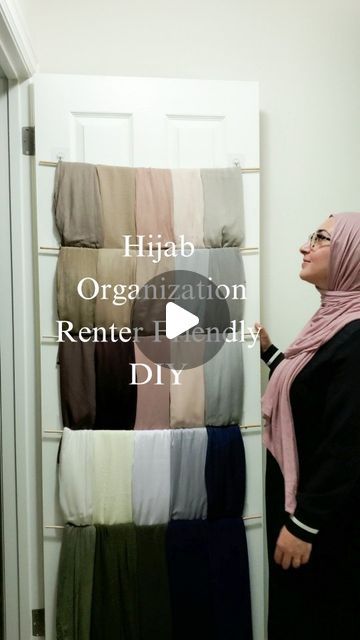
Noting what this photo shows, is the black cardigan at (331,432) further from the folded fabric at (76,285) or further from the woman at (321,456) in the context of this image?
the folded fabric at (76,285)

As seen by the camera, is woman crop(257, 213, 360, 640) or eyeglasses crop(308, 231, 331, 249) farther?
eyeglasses crop(308, 231, 331, 249)

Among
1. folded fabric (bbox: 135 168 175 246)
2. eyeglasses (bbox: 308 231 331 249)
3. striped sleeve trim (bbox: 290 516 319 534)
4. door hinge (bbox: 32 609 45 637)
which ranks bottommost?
door hinge (bbox: 32 609 45 637)

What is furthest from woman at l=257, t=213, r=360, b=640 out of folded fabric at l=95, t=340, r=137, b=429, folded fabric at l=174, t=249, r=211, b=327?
folded fabric at l=95, t=340, r=137, b=429

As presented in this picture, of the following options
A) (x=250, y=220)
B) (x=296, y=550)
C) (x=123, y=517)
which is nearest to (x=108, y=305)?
(x=250, y=220)

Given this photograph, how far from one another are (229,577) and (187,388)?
63 cm

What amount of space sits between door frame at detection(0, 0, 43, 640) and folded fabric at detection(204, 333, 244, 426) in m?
0.57

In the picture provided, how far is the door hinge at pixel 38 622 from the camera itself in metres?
1.61

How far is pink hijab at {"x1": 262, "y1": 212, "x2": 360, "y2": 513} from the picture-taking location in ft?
3.87

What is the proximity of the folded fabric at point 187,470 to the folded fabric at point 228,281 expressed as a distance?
14.4 inches

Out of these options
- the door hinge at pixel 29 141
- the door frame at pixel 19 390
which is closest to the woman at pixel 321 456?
the door frame at pixel 19 390

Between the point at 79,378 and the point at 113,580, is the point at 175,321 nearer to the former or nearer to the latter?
the point at 79,378

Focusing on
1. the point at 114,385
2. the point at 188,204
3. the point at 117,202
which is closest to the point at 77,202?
the point at 117,202

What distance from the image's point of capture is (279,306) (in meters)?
1.68

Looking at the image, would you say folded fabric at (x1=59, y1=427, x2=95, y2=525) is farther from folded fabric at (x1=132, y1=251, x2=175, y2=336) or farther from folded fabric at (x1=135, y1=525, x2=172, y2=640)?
folded fabric at (x1=132, y1=251, x2=175, y2=336)
